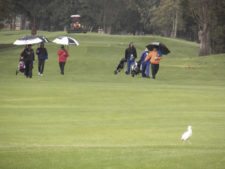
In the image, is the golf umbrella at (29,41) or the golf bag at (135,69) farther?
the golf umbrella at (29,41)

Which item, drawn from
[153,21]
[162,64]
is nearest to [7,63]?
[162,64]

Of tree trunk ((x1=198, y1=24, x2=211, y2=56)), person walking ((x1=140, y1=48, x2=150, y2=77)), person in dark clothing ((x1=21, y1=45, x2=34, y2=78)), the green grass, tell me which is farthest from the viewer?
tree trunk ((x1=198, y1=24, x2=211, y2=56))

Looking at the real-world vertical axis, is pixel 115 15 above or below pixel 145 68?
below

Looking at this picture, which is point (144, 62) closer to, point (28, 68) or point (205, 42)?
point (28, 68)

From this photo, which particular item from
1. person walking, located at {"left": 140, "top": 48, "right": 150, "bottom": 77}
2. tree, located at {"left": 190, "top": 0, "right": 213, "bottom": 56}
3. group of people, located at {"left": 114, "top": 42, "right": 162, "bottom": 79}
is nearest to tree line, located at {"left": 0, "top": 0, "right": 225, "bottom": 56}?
tree, located at {"left": 190, "top": 0, "right": 213, "bottom": 56}

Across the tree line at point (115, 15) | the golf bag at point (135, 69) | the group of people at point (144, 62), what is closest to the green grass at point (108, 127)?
the group of people at point (144, 62)

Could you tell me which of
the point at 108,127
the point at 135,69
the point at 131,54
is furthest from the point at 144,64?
the point at 108,127

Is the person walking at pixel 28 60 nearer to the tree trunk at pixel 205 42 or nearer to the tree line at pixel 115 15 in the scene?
the tree trunk at pixel 205 42

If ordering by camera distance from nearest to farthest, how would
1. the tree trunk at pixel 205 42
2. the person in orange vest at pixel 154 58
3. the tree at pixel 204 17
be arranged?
the person in orange vest at pixel 154 58 → the tree at pixel 204 17 → the tree trunk at pixel 205 42

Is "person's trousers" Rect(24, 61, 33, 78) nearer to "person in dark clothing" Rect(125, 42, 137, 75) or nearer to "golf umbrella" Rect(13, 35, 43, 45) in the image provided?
"golf umbrella" Rect(13, 35, 43, 45)

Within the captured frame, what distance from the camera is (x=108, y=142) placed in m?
17.2

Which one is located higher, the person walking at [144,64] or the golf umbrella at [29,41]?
the golf umbrella at [29,41]

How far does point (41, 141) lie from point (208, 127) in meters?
4.93

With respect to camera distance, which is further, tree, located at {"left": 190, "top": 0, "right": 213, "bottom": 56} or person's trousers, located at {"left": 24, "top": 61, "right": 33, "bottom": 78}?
tree, located at {"left": 190, "top": 0, "right": 213, "bottom": 56}
